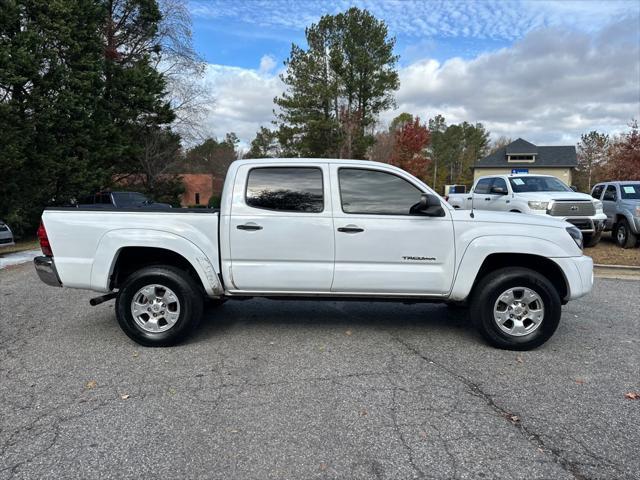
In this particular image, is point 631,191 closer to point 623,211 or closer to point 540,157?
point 623,211

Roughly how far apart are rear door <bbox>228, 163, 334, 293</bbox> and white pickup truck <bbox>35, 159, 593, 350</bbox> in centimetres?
1

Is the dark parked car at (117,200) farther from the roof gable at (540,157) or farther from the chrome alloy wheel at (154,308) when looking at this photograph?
the roof gable at (540,157)

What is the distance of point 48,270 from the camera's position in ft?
15.6

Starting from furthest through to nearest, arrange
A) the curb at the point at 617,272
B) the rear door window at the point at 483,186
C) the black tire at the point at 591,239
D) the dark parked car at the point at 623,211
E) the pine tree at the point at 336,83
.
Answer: the pine tree at the point at 336,83 → the rear door window at the point at 483,186 → the dark parked car at the point at 623,211 → the black tire at the point at 591,239 → the curb at the point at 617,272

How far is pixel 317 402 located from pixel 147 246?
234 cm

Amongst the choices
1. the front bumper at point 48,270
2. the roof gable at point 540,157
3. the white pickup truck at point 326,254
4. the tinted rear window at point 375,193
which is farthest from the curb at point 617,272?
the roof gable at point 540,157

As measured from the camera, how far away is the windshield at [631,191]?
12648 millimetres

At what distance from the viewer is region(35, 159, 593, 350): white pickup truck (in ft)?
15.1

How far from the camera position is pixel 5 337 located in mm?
5148

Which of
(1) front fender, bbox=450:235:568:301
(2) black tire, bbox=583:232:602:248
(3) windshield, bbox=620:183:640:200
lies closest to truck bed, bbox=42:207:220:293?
(1) front fender, bbox=450:235:568:301

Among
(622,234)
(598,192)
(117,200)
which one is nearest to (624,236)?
(622,234)

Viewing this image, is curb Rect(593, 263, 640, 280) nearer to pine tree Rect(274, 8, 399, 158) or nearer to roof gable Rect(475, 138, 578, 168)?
pine tree Rect(274, 8, 399, 158)

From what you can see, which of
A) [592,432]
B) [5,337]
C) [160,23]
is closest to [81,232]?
[5,337]

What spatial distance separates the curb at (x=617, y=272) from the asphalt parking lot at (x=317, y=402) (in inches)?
172
